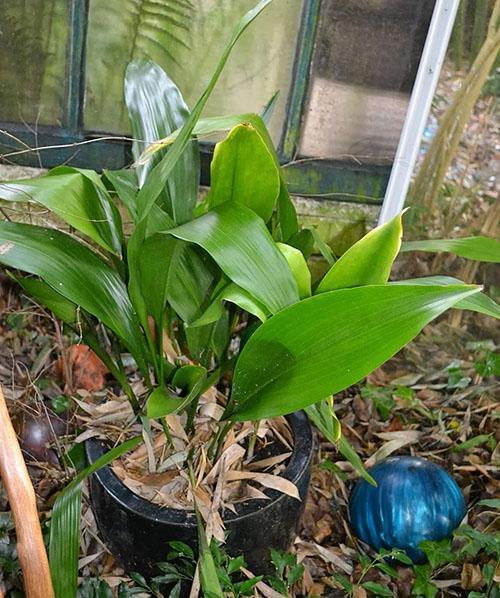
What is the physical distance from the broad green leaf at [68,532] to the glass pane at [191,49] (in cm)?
77

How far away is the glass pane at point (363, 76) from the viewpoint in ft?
4.36

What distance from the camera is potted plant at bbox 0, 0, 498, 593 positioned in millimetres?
689

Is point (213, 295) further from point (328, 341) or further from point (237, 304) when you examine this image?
point (328, 341)

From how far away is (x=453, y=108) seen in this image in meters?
1.31

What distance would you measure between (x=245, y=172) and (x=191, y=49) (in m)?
0.67

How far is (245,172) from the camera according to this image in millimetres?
799

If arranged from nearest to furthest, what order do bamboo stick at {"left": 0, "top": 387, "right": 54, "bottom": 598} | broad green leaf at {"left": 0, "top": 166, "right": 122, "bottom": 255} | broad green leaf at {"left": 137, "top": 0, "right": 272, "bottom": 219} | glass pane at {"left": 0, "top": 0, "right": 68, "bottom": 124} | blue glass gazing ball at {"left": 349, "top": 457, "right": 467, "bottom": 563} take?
bamboo stick at {"left": 0, "top": 387, "right": 54, "bottom": 598} → broad green leaf at {"left": 137, "top": 0, "right": 272, "bottom": 219} → broad green leaf at {"left": 0, "top": 166, "right": 122, "bottom": 255} → blue glass gazing ball at {"left": 349, "top": 457, "right": 467, "bottom": 563} → glass pane at {"left": 0, "top": 0, "right": 68, "bottom": 124}

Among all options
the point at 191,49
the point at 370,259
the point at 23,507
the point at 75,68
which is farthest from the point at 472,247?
the point at 75,68

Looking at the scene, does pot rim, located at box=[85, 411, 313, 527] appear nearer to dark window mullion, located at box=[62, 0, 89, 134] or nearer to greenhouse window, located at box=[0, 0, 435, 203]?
greenhouse window, located at box=[0, 0, 435, 203]

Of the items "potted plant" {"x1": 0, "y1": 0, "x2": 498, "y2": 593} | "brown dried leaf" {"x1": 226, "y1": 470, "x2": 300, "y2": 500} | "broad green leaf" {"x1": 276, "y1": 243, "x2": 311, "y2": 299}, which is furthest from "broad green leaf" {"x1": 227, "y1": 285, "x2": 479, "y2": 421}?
"brown dried leaf" {"x1": 226, "y1": 470, "x2": 300, "y2": 500}

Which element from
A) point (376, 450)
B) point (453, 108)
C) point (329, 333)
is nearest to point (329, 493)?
point (376, 450)

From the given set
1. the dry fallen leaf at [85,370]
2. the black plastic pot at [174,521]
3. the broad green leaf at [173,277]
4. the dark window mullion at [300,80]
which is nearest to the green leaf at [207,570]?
the black plastic pot at [174,521]

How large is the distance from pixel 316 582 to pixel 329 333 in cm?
62

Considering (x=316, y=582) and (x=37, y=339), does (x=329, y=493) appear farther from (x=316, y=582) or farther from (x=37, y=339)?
(x=37, y=339)
